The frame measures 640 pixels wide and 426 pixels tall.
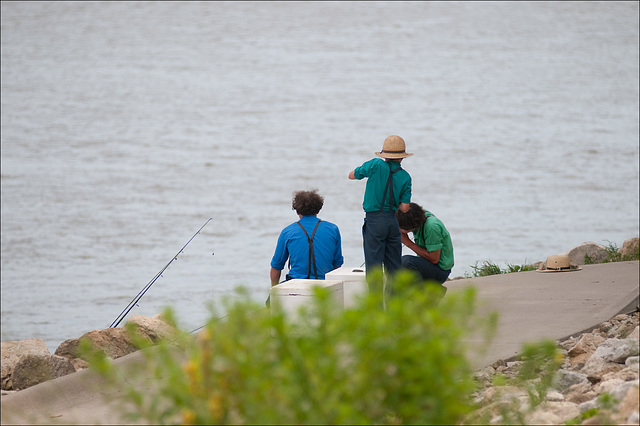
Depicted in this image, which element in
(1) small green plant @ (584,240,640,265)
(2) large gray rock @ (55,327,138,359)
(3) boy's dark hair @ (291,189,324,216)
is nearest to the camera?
(2) large gray rock @ (55,327,138,359)

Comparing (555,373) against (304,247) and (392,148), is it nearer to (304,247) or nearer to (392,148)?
(304,247)

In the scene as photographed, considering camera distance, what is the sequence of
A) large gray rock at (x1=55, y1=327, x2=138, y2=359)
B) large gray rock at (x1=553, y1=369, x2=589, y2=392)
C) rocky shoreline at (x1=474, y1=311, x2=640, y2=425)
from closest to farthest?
rocky shoreline at (x1=474, y1=311, x2=640, y2=425) < large gray rock at (x1=553, y1=369, x2=589, y2=392) < large gray rock at (x1=55, y1=327, x2=138, y2=359)

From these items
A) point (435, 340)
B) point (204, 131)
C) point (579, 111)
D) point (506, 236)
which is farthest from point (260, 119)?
point (435, 340)

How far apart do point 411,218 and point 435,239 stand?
0.99 feet

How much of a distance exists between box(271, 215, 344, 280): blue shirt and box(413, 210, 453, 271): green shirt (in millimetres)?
768

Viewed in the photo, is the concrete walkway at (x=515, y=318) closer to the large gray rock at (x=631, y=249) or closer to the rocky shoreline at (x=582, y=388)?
the rocky shoreline at (x=582, y=388)

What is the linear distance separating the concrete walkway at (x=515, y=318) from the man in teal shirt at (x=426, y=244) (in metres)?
0.68

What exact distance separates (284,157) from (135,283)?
21292 mm

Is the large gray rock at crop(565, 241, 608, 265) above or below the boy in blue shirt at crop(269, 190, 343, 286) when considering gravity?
below

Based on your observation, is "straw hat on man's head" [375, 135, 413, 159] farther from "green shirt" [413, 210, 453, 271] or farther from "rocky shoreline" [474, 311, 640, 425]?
"rocky shoreline" [474, 311, 640, 425]

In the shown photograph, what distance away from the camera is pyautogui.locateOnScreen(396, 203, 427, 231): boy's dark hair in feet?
24.9

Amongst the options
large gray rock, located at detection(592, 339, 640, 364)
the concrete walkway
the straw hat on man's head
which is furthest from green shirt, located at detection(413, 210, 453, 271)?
large gray rock, located at detection(592, 339, 640, 364)

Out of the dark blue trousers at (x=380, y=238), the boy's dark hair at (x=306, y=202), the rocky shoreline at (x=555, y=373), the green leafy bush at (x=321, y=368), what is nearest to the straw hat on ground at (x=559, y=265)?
the rocky shoreline at (x=555, y=373)

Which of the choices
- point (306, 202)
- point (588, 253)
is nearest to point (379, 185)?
point (306, 202)
